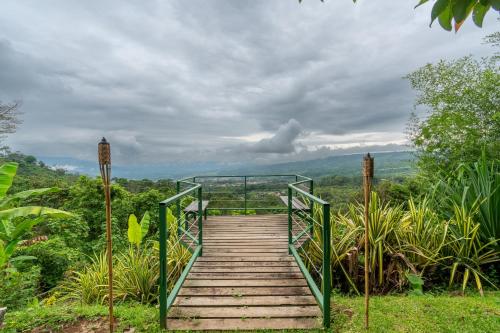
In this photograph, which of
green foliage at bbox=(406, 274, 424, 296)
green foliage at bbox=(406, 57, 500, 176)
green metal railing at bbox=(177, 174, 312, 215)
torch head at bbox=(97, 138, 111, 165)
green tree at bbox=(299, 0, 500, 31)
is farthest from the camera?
green metal railing at bbox=(177, 174, 312, 215)

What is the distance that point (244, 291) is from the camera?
3.56 metres

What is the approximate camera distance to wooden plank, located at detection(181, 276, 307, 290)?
3.69 meters

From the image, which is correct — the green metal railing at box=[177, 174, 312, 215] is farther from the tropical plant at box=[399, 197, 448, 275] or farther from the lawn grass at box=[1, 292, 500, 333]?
the lawn grass at box=[1, 292, 500, 333]

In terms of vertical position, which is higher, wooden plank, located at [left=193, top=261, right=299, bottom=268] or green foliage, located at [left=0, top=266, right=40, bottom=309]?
wooden plank, located at [left=193, top=261, right=299, bottom=268]

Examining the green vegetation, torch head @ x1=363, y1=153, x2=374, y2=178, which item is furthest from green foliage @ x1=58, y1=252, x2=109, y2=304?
torch head @ x1=363, y1=153, x2=374, y2=178

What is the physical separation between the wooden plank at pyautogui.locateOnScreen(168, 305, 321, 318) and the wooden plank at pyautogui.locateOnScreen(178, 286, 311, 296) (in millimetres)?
267

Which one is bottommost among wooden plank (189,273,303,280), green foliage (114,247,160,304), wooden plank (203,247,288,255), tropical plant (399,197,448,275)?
green foliage (114,247,160,304)

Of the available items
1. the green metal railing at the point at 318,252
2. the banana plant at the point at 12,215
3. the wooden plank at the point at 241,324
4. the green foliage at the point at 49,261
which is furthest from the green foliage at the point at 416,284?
the green foliage at the point at 49,261

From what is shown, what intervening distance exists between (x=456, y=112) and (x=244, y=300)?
6.58m

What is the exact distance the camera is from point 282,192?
7.95 metres

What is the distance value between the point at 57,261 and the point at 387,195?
32.1 feet

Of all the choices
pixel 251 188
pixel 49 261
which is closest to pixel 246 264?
pixel 251 188

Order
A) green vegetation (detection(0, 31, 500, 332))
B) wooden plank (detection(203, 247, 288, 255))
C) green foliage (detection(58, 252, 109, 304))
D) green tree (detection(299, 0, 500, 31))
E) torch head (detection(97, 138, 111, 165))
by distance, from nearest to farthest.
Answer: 1. green tree (detection(299, 0, 500, 31))
2. torch head (detection(97, 138, 111, 165))
3. green vegetation (detection(0, 31, 500, 332))
4. green foliage (detection(58, 252, 109, 304))
5. wooden plank (detection(203, 247, 288, 255))

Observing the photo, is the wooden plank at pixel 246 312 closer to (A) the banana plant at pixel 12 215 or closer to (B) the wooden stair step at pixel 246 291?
(B) the wooden stair step at pixel 246 291
